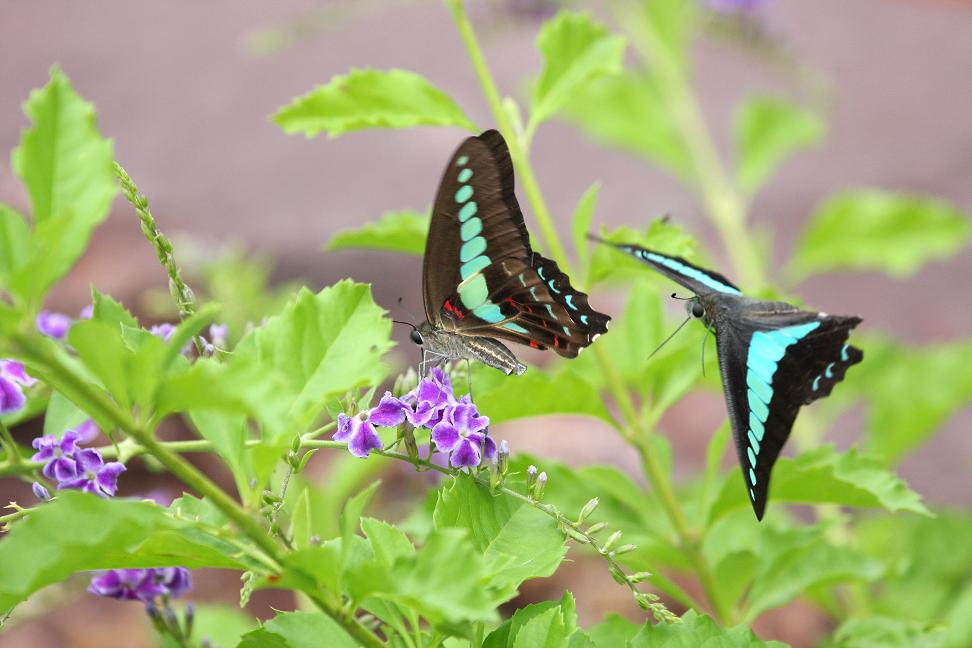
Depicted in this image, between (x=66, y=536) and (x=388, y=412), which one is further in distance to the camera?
(x=388, y=412)

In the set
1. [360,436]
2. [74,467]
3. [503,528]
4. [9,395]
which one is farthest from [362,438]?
[9,395]

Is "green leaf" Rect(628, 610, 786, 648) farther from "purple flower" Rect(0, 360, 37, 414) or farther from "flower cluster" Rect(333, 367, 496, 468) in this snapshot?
"purple flower" Rect(0, 360, 37, 414)

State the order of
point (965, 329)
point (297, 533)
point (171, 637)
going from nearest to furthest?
point (297, 533) → point (171, 637) → point (965, 329)

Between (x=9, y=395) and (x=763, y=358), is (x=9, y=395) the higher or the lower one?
the lower one

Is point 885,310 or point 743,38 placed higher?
point 743,38

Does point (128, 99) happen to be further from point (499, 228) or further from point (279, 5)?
point (499, 228)

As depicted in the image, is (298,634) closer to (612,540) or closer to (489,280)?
(612,540)

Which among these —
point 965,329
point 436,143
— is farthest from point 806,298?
point 436,143

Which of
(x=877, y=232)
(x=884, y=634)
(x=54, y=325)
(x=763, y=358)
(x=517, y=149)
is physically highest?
(x=517, y=149)
